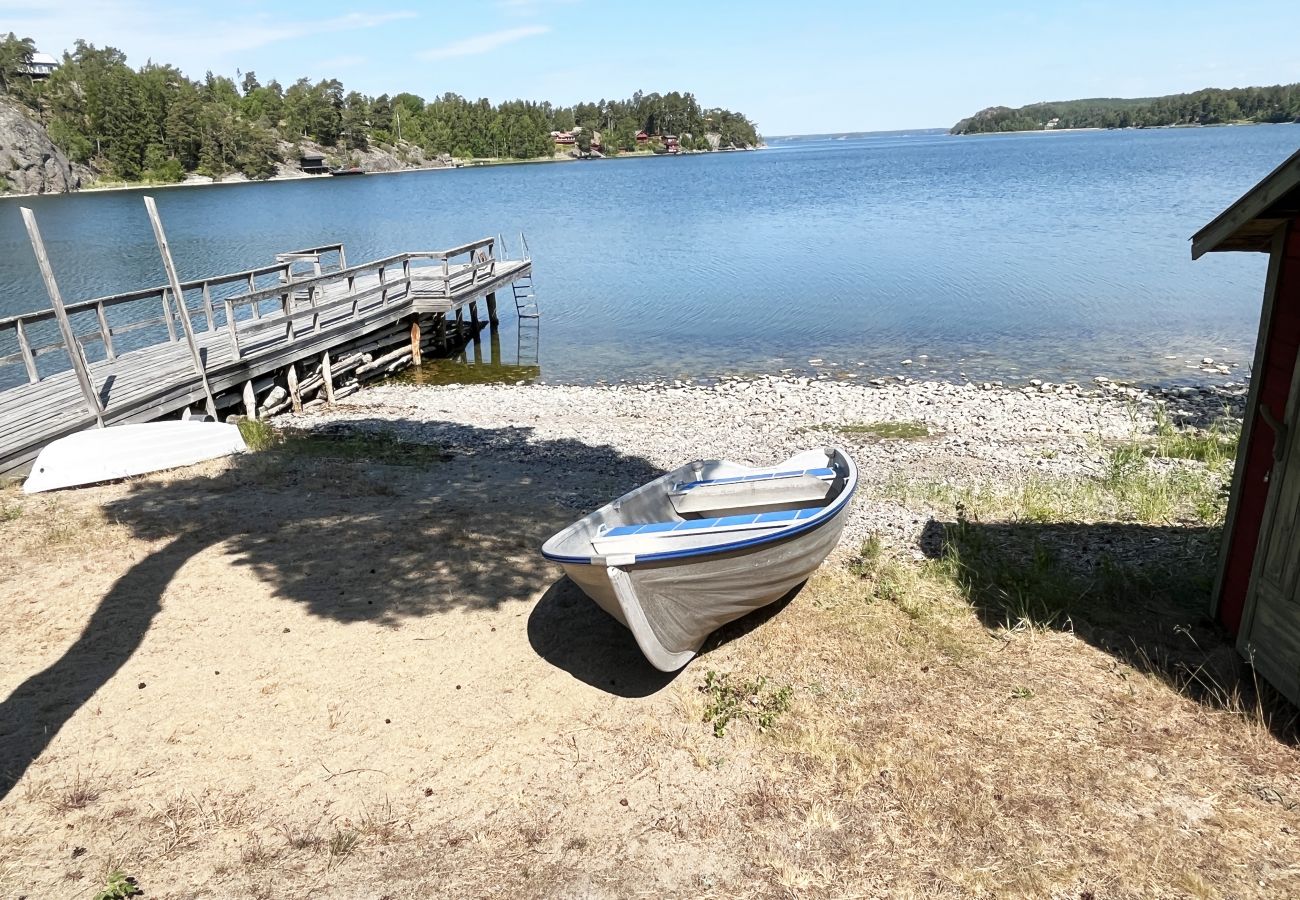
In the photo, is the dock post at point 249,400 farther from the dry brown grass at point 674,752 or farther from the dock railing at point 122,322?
the dry brown grass at point 674,752

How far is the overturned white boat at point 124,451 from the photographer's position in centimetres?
1018

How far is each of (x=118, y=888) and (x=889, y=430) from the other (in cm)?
1296

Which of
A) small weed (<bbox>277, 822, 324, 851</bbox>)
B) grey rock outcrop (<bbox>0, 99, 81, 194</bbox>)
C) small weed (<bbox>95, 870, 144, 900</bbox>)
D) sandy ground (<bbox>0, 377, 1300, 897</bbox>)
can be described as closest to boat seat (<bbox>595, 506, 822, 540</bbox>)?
sandy ground (<bbox>0, 377, 1300, 897</bbox>)

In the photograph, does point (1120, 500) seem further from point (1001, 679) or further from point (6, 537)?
point (6, 537)

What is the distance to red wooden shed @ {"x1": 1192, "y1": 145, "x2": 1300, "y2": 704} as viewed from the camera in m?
5.21

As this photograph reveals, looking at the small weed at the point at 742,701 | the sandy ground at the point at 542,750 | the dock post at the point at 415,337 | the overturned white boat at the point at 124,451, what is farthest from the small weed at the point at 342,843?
the dock post at the point at 415,337

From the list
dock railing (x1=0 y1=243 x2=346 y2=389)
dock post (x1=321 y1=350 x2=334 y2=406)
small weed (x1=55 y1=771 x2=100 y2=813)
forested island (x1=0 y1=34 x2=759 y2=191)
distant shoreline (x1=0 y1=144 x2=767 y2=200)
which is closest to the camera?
small weed (x1=55 y1=771 x2=100 y2=813)

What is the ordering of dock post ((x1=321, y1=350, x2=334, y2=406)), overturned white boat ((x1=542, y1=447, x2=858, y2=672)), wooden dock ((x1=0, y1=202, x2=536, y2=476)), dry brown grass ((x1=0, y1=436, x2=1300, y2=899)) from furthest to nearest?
dock post ((x1=321, y1=350, x2=334, y2=406))
wooden dock ((x1=0, y1=202, x2=536, y2=476))
overturned white boat ((x1=542, y1=447, x2=858, y2=672))
dry brown grass ((x1=0, y1=436, x2=1300, y2=899))

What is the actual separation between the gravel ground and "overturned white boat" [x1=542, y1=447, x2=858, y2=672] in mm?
1767

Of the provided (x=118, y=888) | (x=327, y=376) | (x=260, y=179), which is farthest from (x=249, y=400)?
(x=260, y=179)

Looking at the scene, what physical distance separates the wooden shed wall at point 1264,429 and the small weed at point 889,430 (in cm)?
810

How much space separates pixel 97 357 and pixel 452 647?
19521 millimetres

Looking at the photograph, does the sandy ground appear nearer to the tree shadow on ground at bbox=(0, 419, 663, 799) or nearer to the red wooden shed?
the tree shadow on ground at bbox=(0, 419, 663, 799)

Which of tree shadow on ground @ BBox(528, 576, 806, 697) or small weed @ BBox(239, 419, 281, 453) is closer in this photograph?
tree shadow on ground @ BBox(528, 576, 806, 697)
